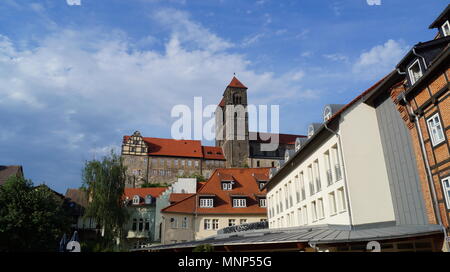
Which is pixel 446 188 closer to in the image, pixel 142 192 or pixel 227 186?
pixel 227 186

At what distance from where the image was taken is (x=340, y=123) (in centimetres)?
1980

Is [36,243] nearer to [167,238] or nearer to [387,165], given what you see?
[167,238]

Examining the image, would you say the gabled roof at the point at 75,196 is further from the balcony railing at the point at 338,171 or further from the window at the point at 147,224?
the balcony railing at the point at 338,171

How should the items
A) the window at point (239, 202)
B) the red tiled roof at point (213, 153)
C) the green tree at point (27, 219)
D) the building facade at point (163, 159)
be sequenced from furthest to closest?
the red tiled roof at point (213, 153), the building facade at point (163, 159), the window at point (239, 202), the green tree at point (27, 219)

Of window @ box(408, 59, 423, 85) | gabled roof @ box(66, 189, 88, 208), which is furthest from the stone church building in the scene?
window @ box(408, 59, 423, 85)

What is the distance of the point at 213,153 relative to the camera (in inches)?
3873

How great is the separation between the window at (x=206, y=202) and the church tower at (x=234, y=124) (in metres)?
50.9

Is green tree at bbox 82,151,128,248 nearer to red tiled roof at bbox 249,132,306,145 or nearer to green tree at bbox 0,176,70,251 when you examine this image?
green tree at bbox 0,176,70,251

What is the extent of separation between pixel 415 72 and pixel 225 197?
30.3 meters

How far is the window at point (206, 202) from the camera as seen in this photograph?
41906 millimetres

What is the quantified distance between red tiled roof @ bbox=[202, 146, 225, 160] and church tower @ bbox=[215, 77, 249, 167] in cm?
131

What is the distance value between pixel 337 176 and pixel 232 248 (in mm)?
7257

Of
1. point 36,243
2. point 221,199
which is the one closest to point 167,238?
point 221,199

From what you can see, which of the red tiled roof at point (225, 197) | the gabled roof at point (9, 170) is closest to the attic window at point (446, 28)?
the red tiled roof at point (225, 197)
